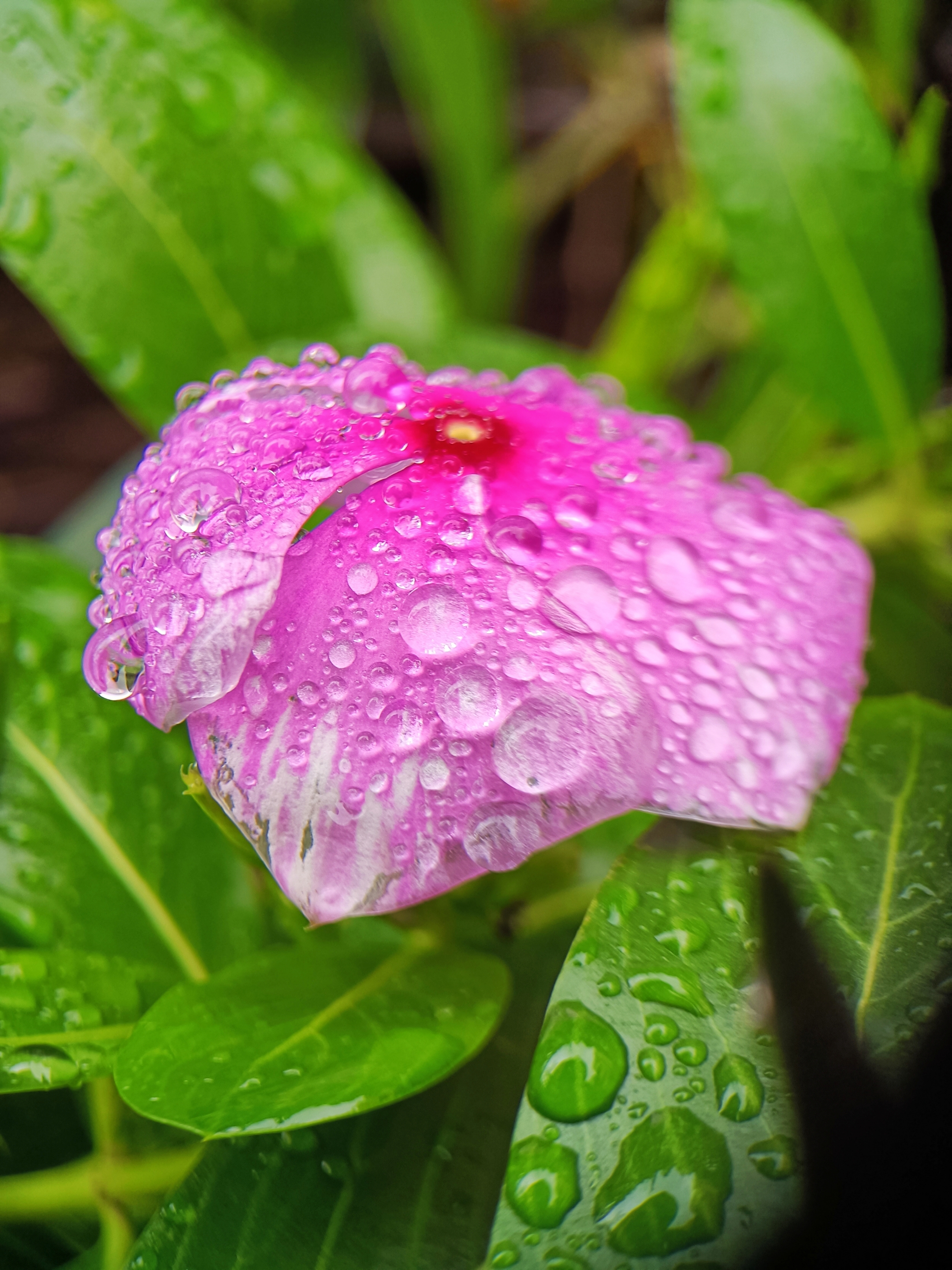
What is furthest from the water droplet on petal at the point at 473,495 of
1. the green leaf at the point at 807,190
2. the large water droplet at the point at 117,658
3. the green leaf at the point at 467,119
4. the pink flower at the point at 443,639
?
the green leaf at the point at 467,119

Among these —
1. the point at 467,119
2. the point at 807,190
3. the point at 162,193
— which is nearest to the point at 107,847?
the point at 162,193

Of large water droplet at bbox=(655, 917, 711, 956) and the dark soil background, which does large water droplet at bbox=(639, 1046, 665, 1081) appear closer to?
large water droplet at bbox=(655, 917, 711, 956)

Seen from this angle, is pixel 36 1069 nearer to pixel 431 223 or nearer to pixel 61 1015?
pixel 61 1015

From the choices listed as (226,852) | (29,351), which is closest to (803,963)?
(226,852)

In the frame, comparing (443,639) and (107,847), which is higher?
(443,639)

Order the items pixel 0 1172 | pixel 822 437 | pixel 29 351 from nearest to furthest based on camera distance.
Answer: pixel 0 1172, pixel 822 437, pixel 29 351

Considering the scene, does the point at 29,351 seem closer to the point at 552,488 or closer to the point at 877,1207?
the point at 552,488
